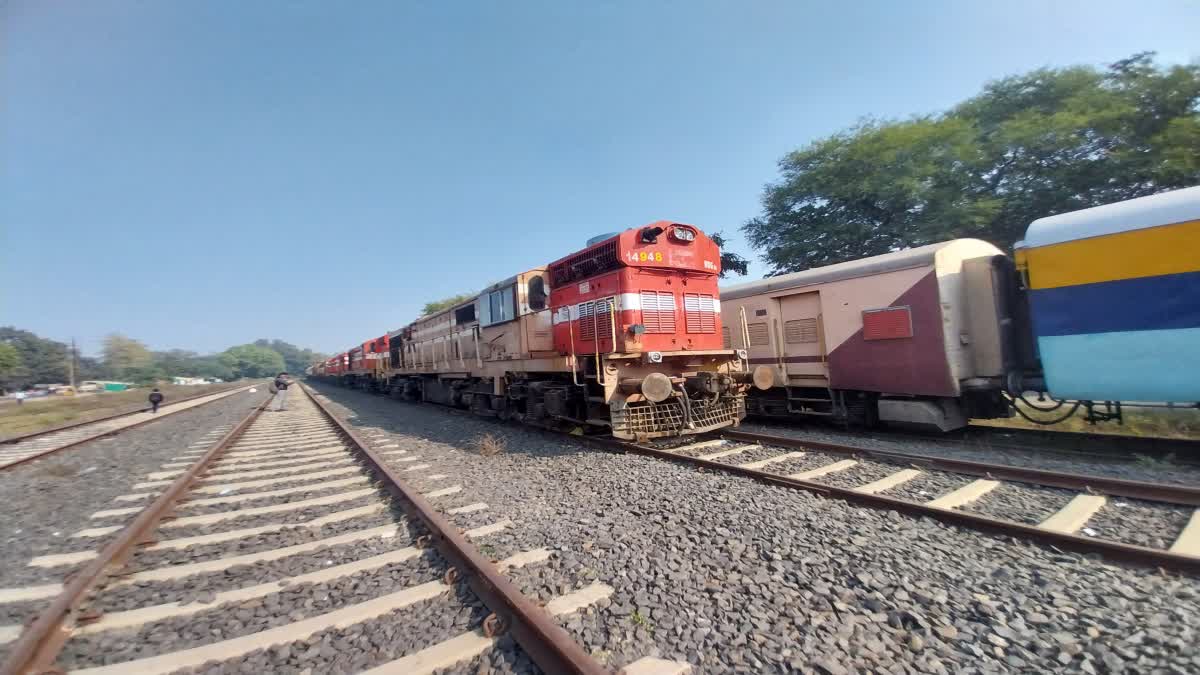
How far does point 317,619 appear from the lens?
99.0 inches

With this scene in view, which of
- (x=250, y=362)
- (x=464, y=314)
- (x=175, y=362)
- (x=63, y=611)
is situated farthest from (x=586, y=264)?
(x=250, y=362)

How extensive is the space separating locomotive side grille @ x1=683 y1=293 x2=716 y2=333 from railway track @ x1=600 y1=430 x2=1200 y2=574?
226cm

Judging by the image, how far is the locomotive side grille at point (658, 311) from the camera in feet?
23.1

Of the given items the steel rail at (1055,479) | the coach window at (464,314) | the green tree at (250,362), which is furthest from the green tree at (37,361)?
the steel rail at (1055,479)

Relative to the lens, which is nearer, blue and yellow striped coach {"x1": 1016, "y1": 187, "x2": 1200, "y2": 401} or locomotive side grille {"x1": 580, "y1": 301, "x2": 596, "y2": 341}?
blue and yellow striped coach {"x1": 1016, "y1": 187, "x2": 1200, "y2": 401}

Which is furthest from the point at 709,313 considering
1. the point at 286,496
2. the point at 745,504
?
the point at 286,496

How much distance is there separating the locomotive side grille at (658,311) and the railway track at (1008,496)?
6.22 ft

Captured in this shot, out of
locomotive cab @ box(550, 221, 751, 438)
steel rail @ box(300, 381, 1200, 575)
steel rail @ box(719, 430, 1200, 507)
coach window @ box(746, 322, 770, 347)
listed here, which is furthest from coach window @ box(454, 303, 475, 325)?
steel rail @ box(719, 430, 1200, 507)

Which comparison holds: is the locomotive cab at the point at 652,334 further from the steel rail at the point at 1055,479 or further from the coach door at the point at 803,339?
the steel rail at the point at 1055,479

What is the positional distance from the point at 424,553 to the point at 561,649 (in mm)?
1736

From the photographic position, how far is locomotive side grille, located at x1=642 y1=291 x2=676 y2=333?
7.04 m

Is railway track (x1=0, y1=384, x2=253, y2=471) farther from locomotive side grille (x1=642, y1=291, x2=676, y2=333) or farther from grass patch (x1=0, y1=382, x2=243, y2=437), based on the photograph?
locomotive side grille (x1=642, y1=291, x2=676, y2=333)

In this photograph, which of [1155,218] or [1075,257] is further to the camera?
[1075,257]

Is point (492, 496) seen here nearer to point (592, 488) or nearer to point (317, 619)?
point (592, 488)
